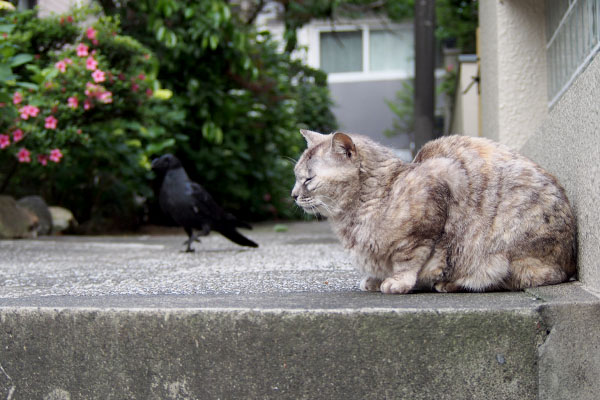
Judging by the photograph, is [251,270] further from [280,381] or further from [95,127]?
[95,127]

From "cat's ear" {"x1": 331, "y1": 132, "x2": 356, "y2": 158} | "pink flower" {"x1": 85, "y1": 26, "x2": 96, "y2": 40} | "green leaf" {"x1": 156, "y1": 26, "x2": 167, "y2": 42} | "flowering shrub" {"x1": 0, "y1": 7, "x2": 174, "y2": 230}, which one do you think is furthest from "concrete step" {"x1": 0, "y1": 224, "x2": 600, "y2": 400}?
"green leaf" {"x1": 156, "y1": 26, "x2": 167, "y2": 42}

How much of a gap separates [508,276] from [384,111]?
38.0ft

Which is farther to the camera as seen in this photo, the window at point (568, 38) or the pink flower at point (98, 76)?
the pink flower at point (98, 76)

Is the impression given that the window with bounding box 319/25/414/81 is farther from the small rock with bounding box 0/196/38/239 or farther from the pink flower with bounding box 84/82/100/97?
the pink flower with bounding box 84/82/100/97

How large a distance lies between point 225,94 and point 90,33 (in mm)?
2486

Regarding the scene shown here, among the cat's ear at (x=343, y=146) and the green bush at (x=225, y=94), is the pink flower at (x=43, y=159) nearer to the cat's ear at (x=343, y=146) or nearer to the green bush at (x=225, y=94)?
the green bush at (x=225, y=94)

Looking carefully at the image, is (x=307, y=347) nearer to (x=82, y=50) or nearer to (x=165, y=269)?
(x=165, y=269)

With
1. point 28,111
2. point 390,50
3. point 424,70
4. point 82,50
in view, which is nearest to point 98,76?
point 82,50

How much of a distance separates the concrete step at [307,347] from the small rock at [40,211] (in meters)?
4.69

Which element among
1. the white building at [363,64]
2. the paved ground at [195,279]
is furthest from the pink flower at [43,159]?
the white building at [363,64]

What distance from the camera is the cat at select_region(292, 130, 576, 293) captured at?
1.88 metres

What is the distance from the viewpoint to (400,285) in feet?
6.29

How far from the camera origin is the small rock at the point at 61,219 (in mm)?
6706

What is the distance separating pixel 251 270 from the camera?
317 cm
